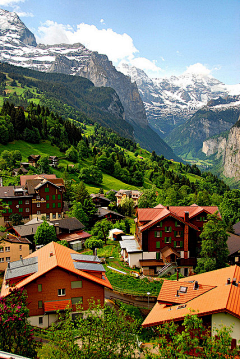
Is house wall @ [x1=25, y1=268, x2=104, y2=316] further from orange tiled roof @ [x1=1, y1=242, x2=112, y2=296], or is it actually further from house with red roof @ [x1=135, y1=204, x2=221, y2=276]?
house with red roof @ [x1=135, y1=204, x2=221, y2=276]

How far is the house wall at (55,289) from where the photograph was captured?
32.9m

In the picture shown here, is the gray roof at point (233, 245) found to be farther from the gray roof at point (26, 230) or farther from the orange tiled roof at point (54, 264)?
the gray roof at point (26, 230)

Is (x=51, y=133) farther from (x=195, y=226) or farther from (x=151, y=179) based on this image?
(x=195, y=226)

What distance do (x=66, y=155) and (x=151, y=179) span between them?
5334cm

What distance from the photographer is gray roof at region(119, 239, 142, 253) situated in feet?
185

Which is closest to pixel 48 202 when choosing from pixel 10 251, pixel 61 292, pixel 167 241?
pixel 10 251

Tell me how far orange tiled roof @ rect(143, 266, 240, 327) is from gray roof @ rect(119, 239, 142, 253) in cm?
2494

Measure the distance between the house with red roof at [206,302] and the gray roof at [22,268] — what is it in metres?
15.0

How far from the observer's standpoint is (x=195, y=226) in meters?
58.8

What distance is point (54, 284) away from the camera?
3369 centimetres

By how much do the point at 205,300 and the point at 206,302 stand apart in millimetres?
423

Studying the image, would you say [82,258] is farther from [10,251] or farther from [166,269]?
[10,251]

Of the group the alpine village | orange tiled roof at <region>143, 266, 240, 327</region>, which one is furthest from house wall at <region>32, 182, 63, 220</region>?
orange tiled roof at <region>143, 266, 240, 327</region>

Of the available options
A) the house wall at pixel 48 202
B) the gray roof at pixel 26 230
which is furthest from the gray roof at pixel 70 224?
the house wall at pixel 48 202
